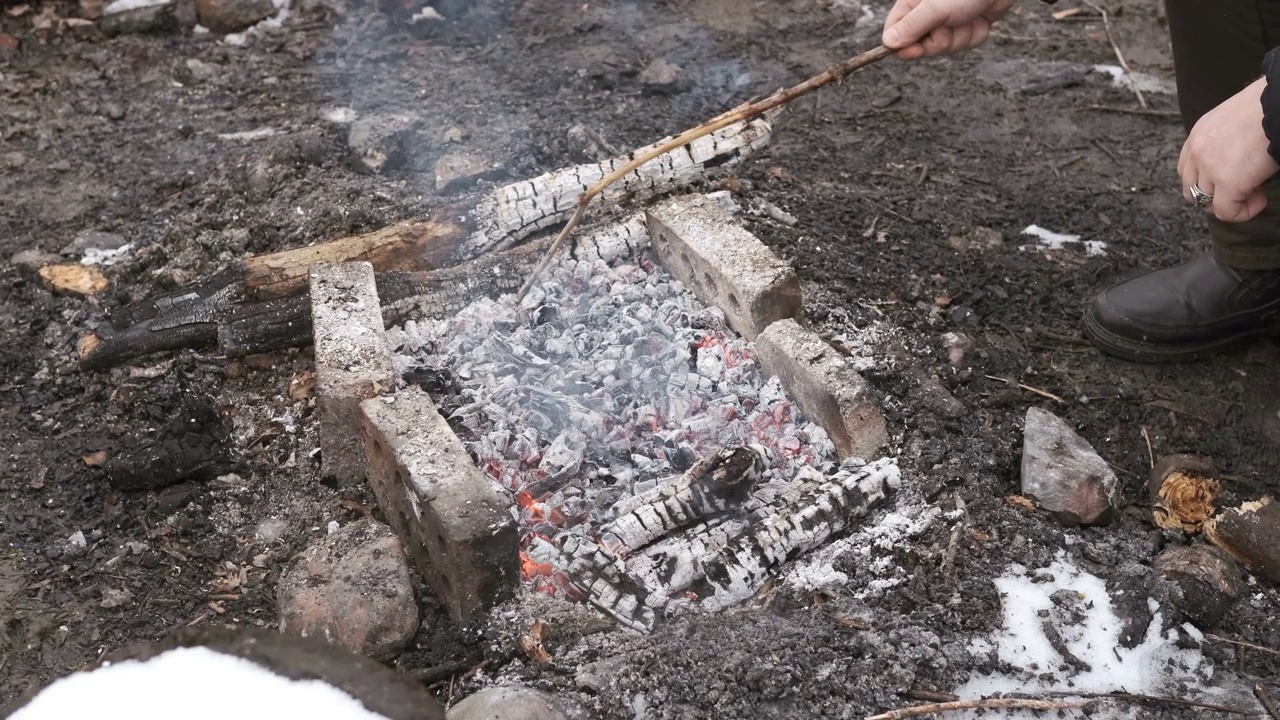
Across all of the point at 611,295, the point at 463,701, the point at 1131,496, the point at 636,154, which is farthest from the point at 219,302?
the point at 1131,496

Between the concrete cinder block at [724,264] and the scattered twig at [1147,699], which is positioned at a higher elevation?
the concrete cinder block at [724,264]

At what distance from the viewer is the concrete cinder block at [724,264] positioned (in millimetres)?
3451

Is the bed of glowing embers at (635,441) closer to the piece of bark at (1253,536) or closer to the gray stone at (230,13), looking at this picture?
the piece of bark at (1253,536)

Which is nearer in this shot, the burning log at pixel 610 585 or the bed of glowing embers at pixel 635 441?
the burning log at pixel 610 585

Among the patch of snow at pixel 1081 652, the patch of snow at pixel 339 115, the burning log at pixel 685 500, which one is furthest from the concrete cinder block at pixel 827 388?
the patch of snow at pixel 339 115

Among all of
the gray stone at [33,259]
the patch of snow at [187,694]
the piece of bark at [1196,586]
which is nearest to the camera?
the patch of snow at [187,694]

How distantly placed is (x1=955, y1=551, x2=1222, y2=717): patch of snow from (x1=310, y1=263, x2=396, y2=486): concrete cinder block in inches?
76.9

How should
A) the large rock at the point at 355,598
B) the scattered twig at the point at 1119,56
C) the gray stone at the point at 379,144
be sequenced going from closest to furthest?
the large rock at the point at 355,598
the gray stone at the point at 379,144
the scattered twig at the point at 1119,56

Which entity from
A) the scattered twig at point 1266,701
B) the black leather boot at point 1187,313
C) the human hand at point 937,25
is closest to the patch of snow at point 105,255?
the human hand at point 937,25

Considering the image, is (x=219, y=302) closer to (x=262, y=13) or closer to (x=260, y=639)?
(x=260, y=639)

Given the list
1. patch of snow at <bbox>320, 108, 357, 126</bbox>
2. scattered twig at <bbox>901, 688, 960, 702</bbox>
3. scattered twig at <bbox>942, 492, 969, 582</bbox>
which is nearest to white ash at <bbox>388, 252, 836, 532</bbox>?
scattered twig at <bbox>942, 492, 969, 582</bbox>

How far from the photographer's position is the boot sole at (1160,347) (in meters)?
3.82

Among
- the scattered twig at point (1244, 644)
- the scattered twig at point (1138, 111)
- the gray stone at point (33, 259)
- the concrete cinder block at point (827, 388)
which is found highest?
the concrete cinder block at point (827, 388)

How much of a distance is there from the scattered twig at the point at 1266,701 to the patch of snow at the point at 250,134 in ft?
16.5
